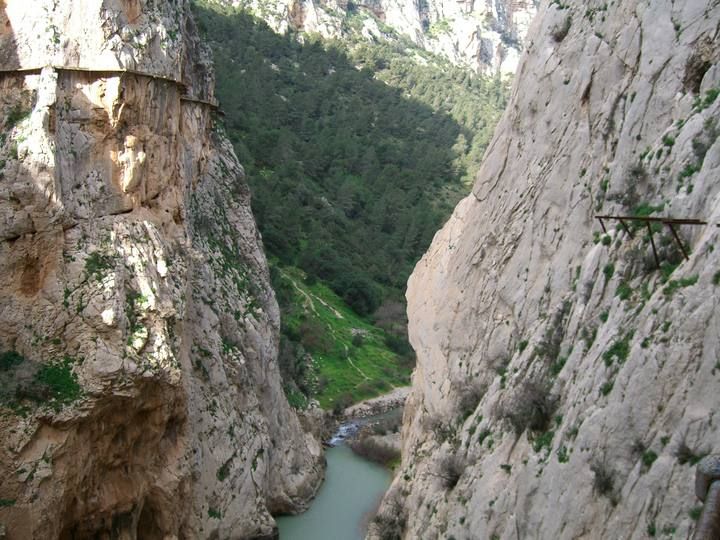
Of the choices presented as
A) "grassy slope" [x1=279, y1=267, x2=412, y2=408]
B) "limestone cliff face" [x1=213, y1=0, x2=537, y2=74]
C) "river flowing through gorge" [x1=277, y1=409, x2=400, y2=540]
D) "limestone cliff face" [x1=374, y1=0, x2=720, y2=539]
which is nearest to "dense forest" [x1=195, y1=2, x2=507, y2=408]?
"grassy slope" [x1=279, y1=267, x2=412, y2=408]

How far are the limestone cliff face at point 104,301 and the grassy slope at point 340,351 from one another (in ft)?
73.0

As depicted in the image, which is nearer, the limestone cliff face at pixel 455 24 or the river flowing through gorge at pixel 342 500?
the river flowing through gorge at pixel 342 500

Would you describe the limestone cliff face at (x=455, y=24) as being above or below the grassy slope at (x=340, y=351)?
above

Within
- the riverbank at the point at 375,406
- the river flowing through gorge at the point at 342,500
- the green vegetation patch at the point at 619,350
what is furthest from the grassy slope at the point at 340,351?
the green vegetation patch at the point at 619,350

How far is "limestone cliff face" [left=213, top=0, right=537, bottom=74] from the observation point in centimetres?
15038

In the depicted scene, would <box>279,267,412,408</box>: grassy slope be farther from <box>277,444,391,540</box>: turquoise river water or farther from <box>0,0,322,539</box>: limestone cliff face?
<box>0,0,322,539</box>: limestone cliff face

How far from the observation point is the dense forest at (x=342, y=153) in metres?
64.5

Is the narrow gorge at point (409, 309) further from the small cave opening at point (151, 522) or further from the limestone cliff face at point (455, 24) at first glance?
the limestone cliff face at point (455, 24)

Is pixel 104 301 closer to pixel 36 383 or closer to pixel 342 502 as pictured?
pixel 36 383

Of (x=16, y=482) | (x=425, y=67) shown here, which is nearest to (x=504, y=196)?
(x=16, y=482)

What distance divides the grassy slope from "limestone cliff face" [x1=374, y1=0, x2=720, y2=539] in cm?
2498

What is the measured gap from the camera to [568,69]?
20016 mm

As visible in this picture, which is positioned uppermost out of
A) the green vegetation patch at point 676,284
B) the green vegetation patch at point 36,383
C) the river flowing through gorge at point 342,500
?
the green vegetation patch at point 676,284

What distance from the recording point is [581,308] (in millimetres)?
15430
